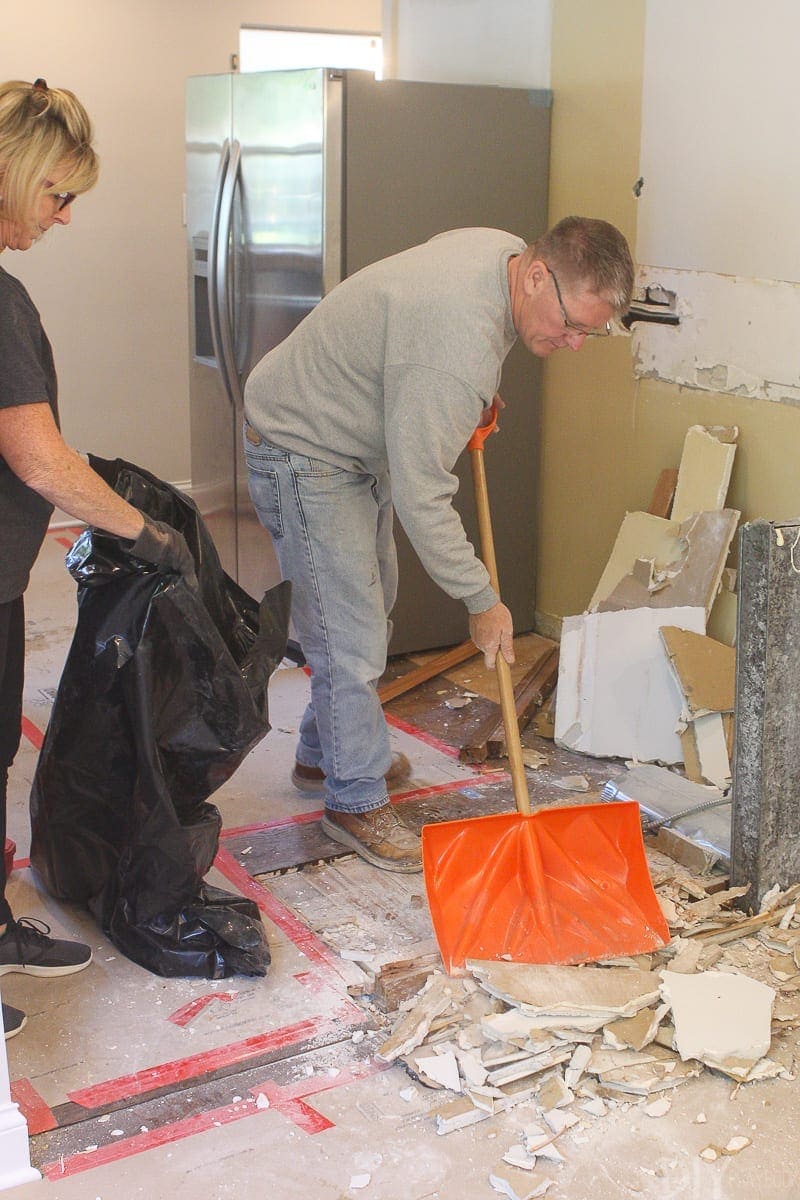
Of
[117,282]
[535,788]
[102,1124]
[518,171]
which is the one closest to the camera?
[102,1124]

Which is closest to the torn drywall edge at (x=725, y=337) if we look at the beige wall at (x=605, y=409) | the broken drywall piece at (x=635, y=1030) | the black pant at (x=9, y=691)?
the beige wall at (x=605, y=409)

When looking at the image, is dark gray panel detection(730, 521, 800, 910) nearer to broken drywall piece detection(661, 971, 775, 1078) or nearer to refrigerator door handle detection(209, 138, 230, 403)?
broken drywall piece detection(661, 971, 775, 1078)

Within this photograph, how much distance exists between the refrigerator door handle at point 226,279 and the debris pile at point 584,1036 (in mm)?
2236

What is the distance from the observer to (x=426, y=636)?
412cm

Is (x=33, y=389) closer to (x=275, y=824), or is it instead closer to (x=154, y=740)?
(x=154, y=740)

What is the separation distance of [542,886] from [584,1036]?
0.30m

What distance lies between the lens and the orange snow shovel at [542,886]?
7.70 ft

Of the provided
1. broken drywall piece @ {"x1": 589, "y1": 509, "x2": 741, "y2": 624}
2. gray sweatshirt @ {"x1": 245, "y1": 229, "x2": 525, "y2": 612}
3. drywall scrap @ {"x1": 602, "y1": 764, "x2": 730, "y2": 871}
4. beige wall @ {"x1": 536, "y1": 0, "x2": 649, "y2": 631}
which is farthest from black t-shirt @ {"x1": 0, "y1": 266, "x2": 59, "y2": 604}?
beige wall @ {"x1": 536, "y1": 0, "x2": 649, "y2": 631}

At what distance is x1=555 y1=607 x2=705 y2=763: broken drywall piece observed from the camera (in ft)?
11.0

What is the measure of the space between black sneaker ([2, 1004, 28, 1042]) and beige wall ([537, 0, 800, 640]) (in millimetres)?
2142

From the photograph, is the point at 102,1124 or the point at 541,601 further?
the point at 541,601

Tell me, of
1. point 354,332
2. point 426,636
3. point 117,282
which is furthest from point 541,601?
point 117,282

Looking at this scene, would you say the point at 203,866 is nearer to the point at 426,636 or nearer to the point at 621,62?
the point at 426,636

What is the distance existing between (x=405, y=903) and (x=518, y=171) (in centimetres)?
230
